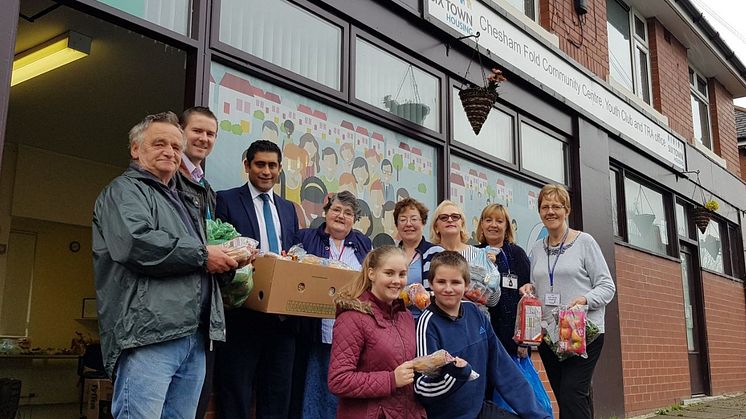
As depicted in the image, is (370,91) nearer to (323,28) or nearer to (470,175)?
(323,28)

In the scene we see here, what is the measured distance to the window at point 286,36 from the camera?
179 inches

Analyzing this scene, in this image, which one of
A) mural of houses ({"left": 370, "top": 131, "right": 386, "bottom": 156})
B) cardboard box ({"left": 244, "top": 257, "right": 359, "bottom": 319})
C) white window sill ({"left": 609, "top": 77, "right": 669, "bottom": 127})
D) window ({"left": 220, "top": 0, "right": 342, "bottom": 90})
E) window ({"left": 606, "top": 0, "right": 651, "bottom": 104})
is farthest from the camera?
window ({"left": 606, "top": 0, "right": 651, "bottom": 104})

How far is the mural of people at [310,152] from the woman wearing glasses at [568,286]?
1.62 meters

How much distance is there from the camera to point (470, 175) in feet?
21.8

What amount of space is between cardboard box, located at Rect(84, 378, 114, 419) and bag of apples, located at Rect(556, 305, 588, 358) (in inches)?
180

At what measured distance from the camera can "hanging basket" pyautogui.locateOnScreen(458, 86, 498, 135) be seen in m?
6.16

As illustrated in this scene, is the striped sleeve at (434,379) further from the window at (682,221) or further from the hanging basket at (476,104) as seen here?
the window at (682,221)

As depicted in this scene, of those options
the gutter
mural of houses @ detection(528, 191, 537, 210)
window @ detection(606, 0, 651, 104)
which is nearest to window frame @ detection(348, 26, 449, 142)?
mural of houses @ detection(528, 191, 537, 210)

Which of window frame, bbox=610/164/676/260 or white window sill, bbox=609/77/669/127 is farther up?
white window sill, bbox=609/77/669/127

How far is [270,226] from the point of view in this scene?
379cm

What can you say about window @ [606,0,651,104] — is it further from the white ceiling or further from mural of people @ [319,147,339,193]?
the white ceiling

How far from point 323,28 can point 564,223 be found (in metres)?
2.32

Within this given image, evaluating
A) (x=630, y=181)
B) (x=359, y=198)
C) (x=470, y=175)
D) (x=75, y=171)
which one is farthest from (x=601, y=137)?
(x=75, y=171)

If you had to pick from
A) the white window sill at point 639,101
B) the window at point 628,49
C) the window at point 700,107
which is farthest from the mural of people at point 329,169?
the window at point 700,107
